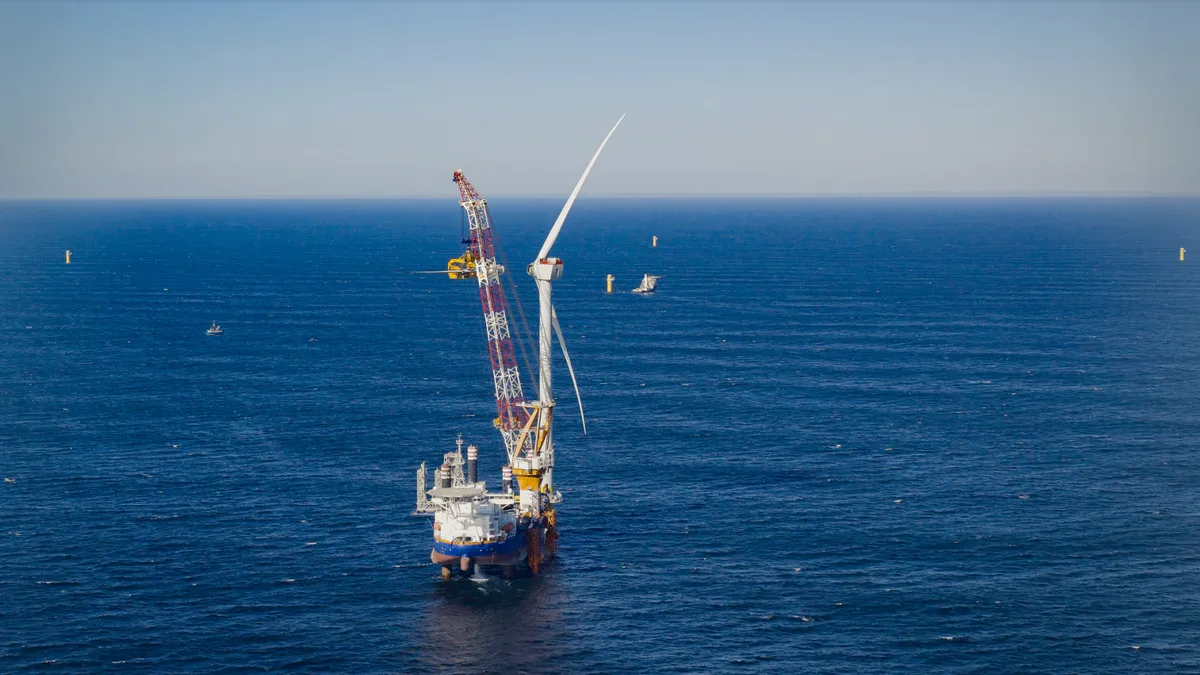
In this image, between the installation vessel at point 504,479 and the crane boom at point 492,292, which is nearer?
the installation vessel at point 504,479

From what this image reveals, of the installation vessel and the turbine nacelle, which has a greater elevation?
the turbine nacelle

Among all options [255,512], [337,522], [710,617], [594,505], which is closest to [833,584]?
[710,617]

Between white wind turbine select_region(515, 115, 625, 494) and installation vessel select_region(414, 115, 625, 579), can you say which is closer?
installation vessel select_region(414, 115, 625, 579)

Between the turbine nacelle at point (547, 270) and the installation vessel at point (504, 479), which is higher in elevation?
the turbine nacelle at point (547, 270)

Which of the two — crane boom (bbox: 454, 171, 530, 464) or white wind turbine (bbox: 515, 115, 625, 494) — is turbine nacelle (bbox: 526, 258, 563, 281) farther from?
crane boom (bbox: 454, 171, 530, 464)

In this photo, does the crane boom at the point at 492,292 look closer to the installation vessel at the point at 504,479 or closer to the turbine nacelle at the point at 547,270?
the installation vessel at the point at 504,479

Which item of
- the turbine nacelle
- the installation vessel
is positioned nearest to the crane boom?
the installation vessel

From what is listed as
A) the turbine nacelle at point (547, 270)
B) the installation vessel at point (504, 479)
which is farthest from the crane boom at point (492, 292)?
the turbine nacelle at point (547, 270)

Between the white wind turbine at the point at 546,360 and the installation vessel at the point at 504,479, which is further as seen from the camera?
the white wind turbine at the point at 546,360
